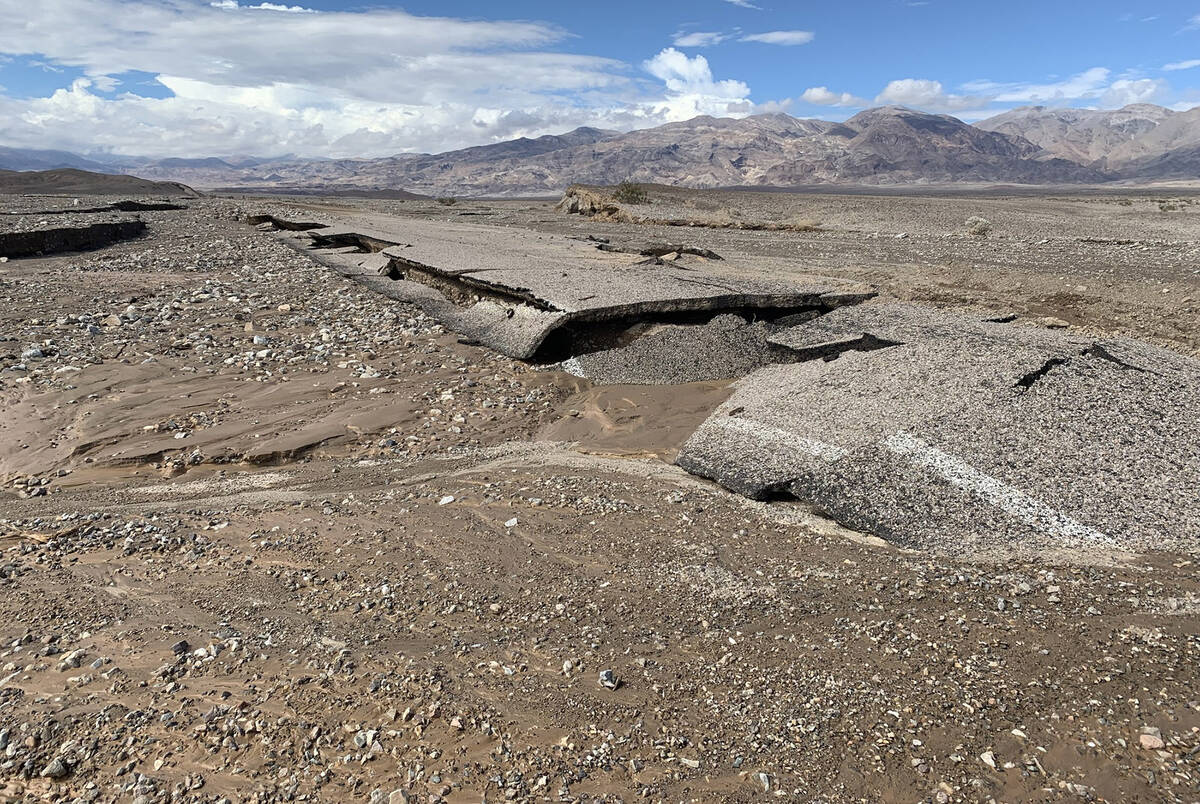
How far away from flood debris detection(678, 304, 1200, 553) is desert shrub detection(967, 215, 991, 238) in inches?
486

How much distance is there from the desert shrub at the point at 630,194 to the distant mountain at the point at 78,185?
21.8 metres

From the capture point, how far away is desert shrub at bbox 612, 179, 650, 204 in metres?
26.4

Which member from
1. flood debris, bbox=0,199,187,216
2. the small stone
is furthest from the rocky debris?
the small stone

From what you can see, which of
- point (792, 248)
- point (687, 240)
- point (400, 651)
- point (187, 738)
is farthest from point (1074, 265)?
point (187, 738)

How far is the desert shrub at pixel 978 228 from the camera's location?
55.4 ft

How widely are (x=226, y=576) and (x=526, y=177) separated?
162314 millimetres

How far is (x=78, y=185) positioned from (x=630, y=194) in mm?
30339

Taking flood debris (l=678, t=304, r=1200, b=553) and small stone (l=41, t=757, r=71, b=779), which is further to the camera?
flood debris (l=678, t=304, r=1200, b=553)

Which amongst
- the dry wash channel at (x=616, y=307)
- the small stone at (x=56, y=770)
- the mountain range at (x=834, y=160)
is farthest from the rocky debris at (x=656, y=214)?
the mountain range at (x=834, y=160)

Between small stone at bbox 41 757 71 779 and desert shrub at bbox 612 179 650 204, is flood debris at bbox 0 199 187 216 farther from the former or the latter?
small stone at bbox 41 757 71 779

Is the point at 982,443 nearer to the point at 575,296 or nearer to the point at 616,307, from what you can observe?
the point at 616,307

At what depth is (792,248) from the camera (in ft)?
49.4

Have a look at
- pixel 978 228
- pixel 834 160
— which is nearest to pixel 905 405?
pixel 978 228

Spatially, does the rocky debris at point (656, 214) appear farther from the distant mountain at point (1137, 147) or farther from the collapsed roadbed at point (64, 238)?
the distant mountain at point (1137, 147)
